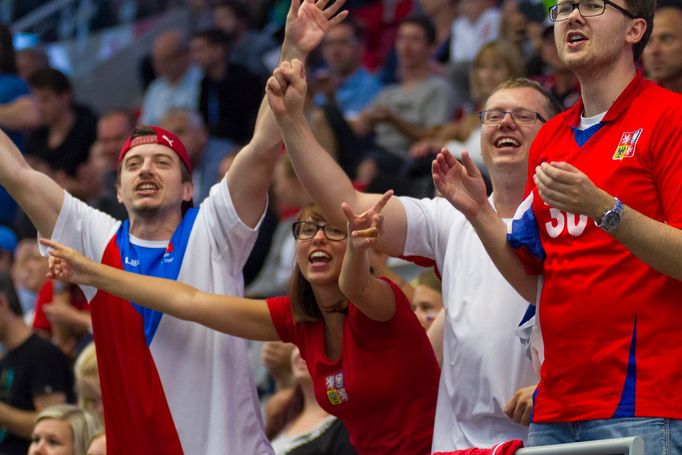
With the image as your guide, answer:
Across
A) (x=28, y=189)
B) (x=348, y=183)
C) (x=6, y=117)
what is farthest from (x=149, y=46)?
(x=348, y=183)

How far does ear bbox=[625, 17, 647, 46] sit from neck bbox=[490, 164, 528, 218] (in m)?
0.80

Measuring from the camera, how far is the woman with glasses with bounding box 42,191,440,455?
502 centimetres

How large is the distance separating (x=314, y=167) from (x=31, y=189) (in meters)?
1.45

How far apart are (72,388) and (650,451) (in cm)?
474

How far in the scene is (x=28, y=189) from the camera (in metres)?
5.57

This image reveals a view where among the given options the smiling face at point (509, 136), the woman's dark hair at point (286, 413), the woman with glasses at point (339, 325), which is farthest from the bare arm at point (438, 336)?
the woman's dark hair at point (286, 413)

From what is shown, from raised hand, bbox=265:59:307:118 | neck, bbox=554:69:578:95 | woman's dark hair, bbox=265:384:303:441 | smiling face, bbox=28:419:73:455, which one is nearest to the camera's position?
raised hand, bbox=265:59:307:118

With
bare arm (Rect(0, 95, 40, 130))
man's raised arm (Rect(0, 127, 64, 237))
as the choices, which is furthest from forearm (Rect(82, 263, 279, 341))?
bare arm (Rect(0, 95, 40, 130))

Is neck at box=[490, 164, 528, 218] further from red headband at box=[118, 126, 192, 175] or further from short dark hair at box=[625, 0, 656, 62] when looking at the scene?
red headband at box=[118, 126, 192, 175]

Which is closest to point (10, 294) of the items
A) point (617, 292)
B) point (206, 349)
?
point (206, 349)

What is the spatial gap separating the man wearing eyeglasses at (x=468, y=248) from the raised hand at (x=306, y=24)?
45 centimetres

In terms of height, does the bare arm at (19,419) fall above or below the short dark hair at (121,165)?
below

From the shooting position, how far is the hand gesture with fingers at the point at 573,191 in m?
3.62

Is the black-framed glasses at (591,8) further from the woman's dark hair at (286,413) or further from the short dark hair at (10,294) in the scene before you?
the short dark hair at (10,294)
